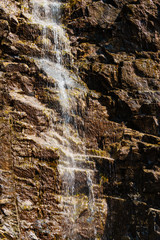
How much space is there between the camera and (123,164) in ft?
45.3

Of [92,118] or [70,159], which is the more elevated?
[92,118]

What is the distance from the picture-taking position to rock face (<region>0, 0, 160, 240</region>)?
1141 cm

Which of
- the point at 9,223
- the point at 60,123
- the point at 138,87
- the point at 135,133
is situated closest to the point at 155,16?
the point at 138,87

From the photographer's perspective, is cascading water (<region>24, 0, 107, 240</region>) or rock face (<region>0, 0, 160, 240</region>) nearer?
rock face (<region>0, 0, 160, 240</region>)

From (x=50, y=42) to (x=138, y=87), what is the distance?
6.45 meters

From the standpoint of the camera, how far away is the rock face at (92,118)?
37.4 feet

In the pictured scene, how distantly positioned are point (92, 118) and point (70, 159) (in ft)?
10.6

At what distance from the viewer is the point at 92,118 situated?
49.9ft

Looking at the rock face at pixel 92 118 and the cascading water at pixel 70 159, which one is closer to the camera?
the rock face at pixel 92 118

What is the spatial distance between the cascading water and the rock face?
12cm

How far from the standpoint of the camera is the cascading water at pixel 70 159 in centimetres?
1207

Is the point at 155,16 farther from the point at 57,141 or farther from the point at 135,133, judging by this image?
the point at 57,141

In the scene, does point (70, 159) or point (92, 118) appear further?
point (92, 118)

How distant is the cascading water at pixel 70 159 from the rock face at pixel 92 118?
118mm
